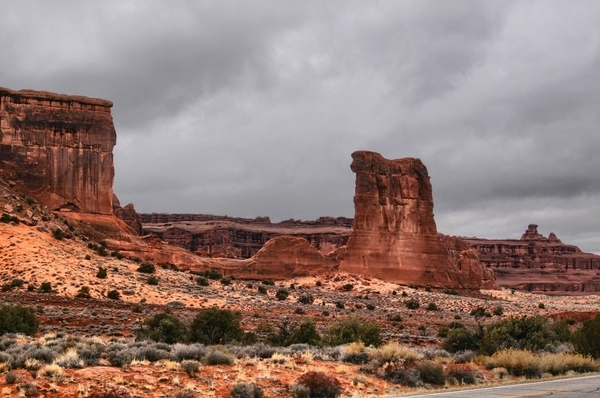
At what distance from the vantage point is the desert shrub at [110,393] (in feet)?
43.7

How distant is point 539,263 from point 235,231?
75.4 meters

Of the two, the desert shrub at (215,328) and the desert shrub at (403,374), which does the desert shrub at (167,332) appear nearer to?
the desert shrub at (215,328)

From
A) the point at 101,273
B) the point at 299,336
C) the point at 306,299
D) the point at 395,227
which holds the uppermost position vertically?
the point at 395,227

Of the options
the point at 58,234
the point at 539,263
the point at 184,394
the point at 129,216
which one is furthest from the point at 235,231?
the point at 184,394

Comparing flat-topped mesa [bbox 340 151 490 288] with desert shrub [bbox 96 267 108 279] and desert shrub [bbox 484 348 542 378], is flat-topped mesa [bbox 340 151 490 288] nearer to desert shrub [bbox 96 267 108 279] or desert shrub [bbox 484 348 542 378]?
desert shrub [bbox 96 267 108 279]

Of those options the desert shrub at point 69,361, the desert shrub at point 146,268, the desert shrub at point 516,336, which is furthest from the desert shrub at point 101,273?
the desert shrub at point 69,361

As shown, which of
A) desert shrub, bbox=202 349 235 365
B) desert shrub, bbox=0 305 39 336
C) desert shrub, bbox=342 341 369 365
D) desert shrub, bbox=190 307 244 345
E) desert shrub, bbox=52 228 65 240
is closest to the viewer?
desert shrub, bbox=202 349 235 365

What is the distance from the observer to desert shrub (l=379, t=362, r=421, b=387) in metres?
17.6

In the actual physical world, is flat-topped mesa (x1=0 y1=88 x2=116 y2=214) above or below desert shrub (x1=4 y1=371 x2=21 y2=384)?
above

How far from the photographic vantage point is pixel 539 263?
172m

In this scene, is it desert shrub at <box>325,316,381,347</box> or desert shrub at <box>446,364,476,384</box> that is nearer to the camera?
desert shrub at <box>446,364,476,384</box>

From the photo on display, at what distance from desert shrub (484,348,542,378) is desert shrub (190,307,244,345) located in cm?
1059

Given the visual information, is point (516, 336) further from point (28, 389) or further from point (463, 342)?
point (28, 389)

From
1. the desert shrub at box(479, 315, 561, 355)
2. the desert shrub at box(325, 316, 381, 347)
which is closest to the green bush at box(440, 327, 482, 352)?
the desert shrub at box(479, 315, 561, 355)
